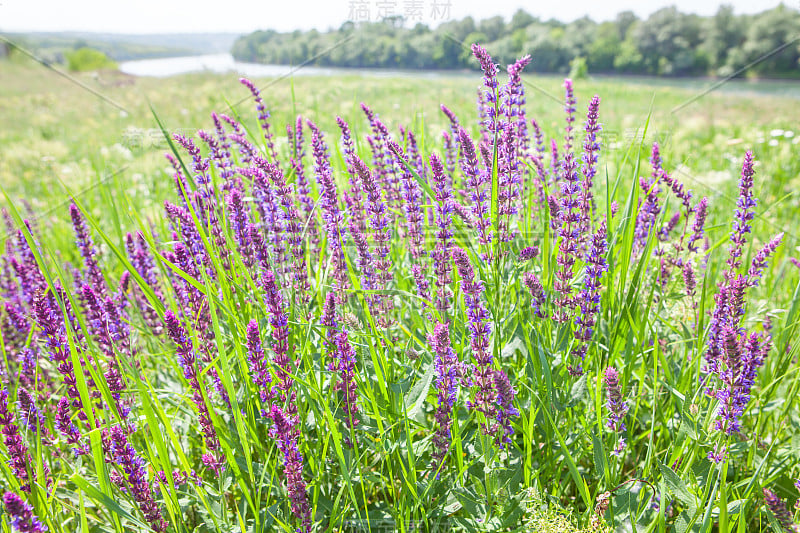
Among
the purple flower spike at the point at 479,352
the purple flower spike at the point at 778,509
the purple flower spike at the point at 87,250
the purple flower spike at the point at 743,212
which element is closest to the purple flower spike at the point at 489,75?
the purple flower spike at the point at 479,352

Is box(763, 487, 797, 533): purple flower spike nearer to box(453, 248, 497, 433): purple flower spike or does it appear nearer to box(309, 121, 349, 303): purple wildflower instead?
box(453, 248, 497, 433): purple flower spike

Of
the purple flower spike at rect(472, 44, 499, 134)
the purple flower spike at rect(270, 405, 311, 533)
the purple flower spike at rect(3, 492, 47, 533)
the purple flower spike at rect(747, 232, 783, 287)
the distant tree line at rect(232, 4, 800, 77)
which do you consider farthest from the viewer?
the distant tree line at rect(232, 4, 800, 77)

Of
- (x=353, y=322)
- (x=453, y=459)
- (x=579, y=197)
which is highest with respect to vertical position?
(x=579, y=197)

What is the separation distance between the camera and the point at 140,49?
17.9 ft

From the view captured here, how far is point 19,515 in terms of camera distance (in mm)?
1380

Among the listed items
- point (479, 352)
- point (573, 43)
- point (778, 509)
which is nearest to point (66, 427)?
point (479, 352)

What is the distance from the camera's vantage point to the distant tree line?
4.65 metres

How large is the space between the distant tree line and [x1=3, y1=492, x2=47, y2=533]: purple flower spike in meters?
3.21

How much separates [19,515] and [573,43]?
9.27m

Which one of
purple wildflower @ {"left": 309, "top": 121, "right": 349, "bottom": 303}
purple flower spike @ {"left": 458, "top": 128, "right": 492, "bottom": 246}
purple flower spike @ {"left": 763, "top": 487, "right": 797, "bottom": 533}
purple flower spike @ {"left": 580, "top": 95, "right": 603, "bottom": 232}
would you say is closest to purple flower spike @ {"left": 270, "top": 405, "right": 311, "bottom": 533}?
purple wildflower @ {"left": 309, "top": 121, "right": 349, "bottom": 303}

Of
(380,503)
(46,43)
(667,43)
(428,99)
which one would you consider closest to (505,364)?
(380,503)

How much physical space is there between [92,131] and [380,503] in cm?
1378

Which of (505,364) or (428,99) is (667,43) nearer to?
(428,99)

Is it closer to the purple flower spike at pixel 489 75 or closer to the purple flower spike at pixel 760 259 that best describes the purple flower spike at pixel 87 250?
the purple flower spike at pixel 489 75
